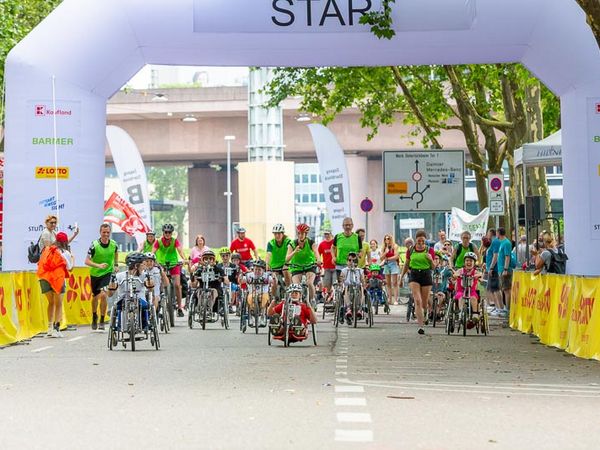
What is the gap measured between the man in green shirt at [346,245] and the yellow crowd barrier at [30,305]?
4.46 meters

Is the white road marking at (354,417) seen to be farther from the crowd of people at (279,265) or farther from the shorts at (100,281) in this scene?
the shorts at (100,281)

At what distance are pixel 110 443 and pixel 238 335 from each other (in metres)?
13.4

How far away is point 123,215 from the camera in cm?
3547

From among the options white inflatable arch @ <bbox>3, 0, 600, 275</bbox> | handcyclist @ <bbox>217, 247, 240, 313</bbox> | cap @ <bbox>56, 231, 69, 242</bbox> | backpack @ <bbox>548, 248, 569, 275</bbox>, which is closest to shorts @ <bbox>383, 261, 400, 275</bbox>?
handcyclist @ <bbox>217, 247, 240, 313</bbox>

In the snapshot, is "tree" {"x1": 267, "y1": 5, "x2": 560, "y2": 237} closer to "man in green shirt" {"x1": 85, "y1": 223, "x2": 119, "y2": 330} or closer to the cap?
"man in green shirt" {"x1": 85, "y1": 223, "x2": 119, "y2": 330}

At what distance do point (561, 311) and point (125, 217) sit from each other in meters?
17.3

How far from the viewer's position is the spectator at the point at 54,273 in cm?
2188

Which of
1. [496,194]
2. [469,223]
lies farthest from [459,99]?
[496,194]

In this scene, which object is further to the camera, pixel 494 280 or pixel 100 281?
pixel 494 280

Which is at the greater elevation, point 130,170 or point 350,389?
point 130,170

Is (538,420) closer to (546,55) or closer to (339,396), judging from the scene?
(339,396)

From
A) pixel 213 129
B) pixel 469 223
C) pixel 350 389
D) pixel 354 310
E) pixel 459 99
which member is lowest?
pixel 350 389

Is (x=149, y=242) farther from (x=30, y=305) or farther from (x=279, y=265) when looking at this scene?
(x=30, y=305)

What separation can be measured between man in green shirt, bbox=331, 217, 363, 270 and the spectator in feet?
17.9
